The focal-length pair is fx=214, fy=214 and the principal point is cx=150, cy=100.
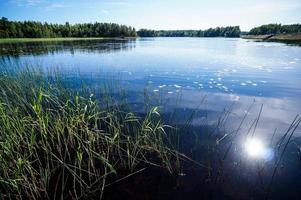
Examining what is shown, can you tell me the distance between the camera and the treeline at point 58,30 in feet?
275

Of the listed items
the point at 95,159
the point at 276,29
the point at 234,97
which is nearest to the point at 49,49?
the point at 234,97

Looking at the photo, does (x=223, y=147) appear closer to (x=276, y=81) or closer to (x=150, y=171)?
(x=150, y=171)

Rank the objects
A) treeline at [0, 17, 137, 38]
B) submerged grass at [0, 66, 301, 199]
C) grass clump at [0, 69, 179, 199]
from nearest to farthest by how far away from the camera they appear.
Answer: grass clump at [0, 69, 179, 199], submerged grass at [0, 66, 301, 199], treeline at [0, 17, 137, 38]

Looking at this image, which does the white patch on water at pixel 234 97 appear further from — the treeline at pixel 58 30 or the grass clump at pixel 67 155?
the treeline at pixel 58 30

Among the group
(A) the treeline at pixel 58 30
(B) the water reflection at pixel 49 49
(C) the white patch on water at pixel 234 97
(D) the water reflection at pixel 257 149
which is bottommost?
(D) the water reflection at pixel 257 149

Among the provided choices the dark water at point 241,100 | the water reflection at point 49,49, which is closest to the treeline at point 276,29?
the water reflection at point 49,49

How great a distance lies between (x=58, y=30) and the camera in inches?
4200

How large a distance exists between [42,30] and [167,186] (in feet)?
340

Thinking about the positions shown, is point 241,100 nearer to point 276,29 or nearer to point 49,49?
point 49,49

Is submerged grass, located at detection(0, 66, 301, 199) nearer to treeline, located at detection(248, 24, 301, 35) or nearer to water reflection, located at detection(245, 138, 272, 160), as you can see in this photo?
water reflection, located at detection(245, 138, 272, 160)

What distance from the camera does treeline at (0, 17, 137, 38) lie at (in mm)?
83688

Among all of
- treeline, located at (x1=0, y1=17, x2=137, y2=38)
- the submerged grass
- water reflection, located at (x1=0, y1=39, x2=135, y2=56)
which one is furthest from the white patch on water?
treeline, located at (x1=0, y1=17, x2=137, y2=38)

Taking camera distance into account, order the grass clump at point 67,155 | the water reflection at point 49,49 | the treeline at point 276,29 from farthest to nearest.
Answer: the treeline at point 276,29 < the water reflection at point 49,49 < the grass clump at point 67,155

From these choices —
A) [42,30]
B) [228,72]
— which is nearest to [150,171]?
[228,72]
